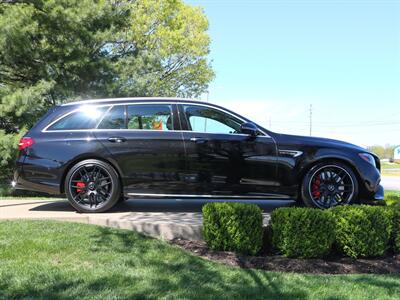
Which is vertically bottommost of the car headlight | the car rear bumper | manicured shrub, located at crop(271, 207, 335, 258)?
manicured shrub, located at crop(271, 207, 335, 258)

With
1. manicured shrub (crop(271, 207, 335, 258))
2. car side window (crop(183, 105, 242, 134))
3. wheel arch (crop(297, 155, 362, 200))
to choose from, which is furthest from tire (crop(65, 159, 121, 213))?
wheel arch (crop(297, 155, 362, 200))

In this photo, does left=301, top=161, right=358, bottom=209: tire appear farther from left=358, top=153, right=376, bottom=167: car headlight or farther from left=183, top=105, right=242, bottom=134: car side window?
left=183, top=105, right=242, bottom=134: car side window

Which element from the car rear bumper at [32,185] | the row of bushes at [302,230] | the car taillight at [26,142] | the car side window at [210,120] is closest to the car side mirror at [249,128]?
the car side window at [210,120]

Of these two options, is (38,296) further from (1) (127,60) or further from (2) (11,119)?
(1) (127,60)

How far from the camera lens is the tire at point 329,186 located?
249 inches

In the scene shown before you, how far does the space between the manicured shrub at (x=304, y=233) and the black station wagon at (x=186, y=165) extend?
1243mm

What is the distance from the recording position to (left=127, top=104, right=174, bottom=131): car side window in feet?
21.3

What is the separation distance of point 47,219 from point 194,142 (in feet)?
6.93

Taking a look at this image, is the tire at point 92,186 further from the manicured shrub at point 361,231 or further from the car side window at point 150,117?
the manicured shrub at point 361,231

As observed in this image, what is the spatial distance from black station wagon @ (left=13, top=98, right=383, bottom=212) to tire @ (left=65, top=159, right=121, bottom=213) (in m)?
0.01

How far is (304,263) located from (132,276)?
6.01ft

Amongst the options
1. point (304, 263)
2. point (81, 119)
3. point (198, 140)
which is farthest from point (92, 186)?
point (304, 263)

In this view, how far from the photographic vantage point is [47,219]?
5.80 meters

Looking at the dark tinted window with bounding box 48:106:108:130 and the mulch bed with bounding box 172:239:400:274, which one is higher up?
the dark tinted window with bounding box 48:106:108:130
